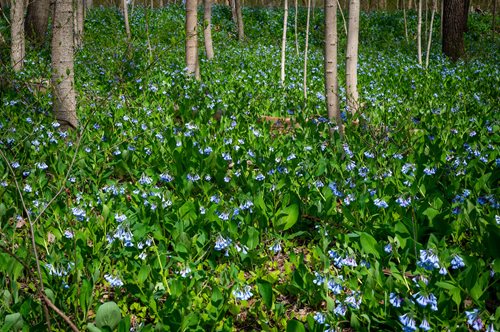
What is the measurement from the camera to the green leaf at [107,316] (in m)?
2.14

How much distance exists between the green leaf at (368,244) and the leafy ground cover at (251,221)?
1 centimetres

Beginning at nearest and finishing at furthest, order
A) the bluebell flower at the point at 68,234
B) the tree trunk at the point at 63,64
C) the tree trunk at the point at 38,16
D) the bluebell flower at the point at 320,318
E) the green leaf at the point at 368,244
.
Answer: the bluebell flower at the point at 320,318, the green leaf at the point at 368,244, the bluebell flower at the point at 68,234, the tree trunk at the point at 63,64, the tree trunk at the point at 38,16

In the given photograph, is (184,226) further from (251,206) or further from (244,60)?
(244,60)

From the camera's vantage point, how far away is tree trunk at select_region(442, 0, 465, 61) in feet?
35.3

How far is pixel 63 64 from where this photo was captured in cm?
507

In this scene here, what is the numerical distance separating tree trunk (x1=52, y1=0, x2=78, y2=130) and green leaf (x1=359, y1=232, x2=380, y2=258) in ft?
10.6

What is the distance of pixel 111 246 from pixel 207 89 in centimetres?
478

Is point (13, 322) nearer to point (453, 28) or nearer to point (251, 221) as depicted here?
point (251, 221)

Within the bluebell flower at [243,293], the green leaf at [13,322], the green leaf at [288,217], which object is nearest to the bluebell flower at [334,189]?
the green leaf at [288,217]

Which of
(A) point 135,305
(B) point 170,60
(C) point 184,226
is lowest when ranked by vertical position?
(A) point 135,305

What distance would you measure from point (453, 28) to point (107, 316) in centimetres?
1085

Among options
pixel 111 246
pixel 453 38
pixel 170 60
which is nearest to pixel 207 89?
pixel 170 60

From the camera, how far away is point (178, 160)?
166 inches

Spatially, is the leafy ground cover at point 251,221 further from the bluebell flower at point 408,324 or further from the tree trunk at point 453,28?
the tree trunk at point 453,28
